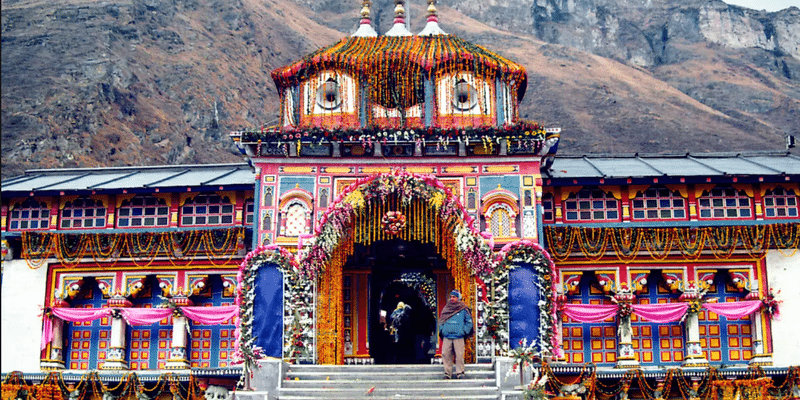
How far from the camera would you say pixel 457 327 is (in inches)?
842

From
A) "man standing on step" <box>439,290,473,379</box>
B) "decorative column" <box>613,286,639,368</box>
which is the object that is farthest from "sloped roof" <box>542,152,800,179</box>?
"man standing on step" <box>439,290,473,379</box>

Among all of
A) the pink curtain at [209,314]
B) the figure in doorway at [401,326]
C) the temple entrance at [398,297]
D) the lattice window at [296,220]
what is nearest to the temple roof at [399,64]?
the lattice window at [296,220]

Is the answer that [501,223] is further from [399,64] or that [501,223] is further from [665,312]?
[665,312]

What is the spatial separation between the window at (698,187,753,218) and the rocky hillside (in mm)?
40975

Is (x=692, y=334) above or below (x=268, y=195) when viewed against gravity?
below

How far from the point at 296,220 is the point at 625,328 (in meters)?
10.8

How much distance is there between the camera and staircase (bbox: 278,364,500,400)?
68.3 ft

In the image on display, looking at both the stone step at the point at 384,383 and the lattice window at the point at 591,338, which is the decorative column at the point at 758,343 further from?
the stone step at the point at 384,383

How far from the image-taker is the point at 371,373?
2206 centimetres

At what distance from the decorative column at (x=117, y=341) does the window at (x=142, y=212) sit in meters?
2.45

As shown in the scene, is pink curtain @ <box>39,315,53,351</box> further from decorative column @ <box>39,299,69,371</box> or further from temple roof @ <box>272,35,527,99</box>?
temple roof @ <box>272,35,527,99</box>

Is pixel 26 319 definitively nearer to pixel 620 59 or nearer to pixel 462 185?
pixel 462 185

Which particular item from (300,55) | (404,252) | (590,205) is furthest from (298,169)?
(300,55)

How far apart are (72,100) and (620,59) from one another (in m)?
73.9
